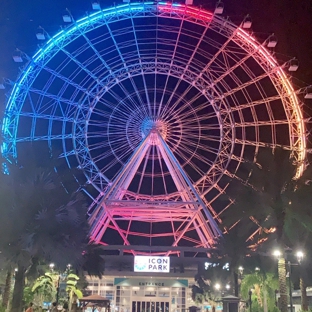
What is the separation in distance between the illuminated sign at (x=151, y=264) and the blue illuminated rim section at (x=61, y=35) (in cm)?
1841

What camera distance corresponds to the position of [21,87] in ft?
108

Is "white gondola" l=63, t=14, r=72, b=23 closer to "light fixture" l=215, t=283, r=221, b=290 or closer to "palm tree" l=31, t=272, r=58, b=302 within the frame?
"palm tree" l=31, t=272, r=58, b=302

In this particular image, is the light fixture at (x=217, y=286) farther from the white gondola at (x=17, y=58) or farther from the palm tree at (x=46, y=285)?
the white gondola at (x=17, y=58)

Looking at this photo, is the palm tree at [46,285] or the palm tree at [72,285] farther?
the palm tree at [72,285]

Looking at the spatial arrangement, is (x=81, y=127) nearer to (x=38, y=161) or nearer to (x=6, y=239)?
(x=38, y=161)

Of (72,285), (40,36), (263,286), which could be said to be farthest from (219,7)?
(72,285)

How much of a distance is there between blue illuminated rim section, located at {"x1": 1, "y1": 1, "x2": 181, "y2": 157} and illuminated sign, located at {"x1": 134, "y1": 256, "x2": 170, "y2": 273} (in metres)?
18.4

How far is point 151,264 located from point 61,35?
24222 mm

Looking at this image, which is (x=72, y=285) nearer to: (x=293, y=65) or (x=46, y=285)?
(x=46, y=285)

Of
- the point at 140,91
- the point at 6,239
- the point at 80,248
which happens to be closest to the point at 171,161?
the point at 140,91

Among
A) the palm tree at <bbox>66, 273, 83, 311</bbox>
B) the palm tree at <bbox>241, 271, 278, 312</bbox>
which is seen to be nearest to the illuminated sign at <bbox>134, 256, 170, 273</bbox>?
the palm tree at <bbox>66, 273, 83, 311</bbox>

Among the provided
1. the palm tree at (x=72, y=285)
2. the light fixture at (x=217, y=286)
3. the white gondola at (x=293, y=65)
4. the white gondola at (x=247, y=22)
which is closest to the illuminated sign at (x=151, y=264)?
the light fixture at (x=217, y=286)

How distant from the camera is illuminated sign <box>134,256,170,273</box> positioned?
4399cm

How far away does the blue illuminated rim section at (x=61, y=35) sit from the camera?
106ft
